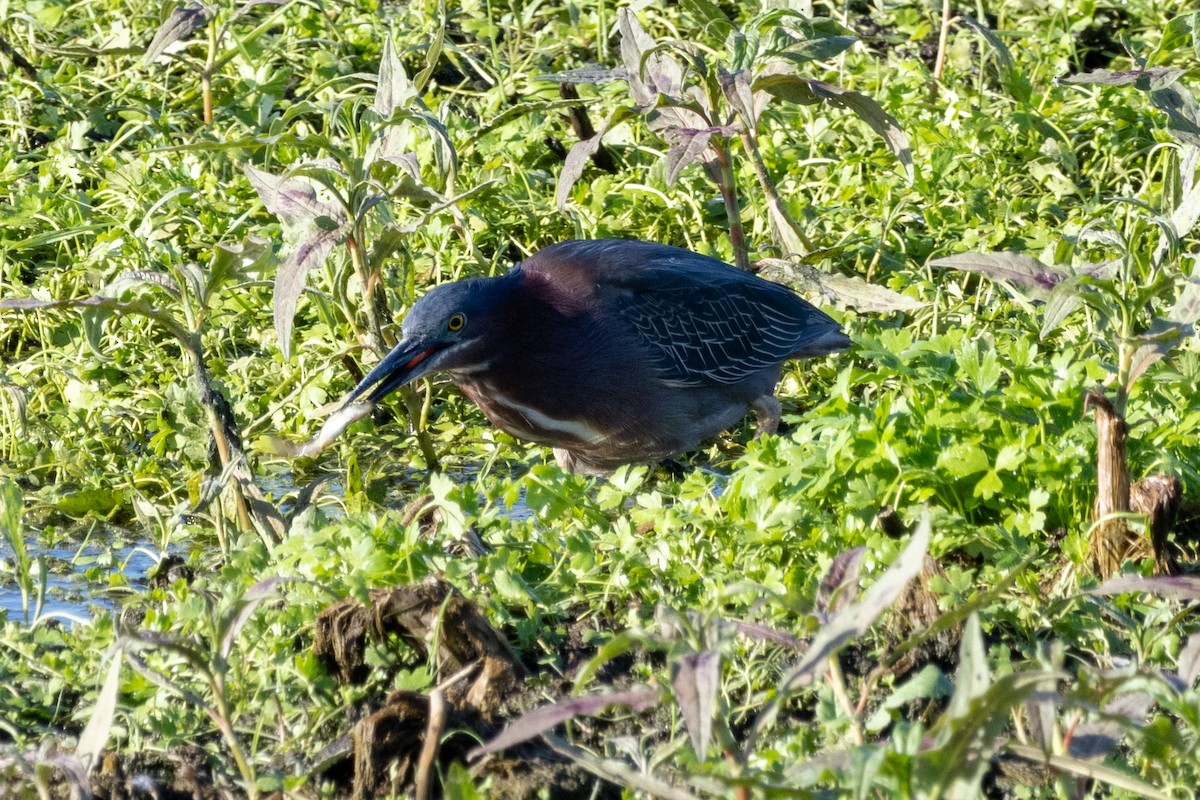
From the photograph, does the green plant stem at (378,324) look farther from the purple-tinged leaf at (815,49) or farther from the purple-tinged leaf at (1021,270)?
the purple-tinged leaf at (1021,270)

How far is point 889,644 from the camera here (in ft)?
11.2

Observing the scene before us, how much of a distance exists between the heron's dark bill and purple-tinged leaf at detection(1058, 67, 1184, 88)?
198cm

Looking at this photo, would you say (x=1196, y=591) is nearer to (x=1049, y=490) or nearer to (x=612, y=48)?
(x=1049, y=490)

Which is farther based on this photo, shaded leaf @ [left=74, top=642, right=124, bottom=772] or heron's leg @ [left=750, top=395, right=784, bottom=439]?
heron's leg @ [left=750, top=395, right=784, bottom=439]

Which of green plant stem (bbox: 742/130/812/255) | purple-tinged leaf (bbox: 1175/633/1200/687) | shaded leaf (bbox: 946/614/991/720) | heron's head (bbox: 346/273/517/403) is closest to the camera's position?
shaded leaf (bbox: 946/614/991/720)

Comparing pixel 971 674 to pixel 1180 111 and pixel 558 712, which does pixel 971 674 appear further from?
pixel 1180 111

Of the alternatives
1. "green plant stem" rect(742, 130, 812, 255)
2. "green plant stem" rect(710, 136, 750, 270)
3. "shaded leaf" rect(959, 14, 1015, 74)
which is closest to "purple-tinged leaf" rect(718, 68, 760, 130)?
"green plant stem" rect(710, 136, 750, 270)

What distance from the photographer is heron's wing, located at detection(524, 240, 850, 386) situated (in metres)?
5.25

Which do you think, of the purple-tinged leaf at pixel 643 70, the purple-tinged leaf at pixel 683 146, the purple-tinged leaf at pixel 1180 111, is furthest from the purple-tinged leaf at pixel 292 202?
the purple-tinged leaf at pixel 1180 111

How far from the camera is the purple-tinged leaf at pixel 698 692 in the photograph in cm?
238

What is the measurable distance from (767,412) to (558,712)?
10.6 feet

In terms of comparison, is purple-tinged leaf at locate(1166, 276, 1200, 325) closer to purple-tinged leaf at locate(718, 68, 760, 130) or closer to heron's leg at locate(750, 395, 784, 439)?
purple-tinged leaf at locate(718, 68, 760, 130)

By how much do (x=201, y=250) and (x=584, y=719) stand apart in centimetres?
349

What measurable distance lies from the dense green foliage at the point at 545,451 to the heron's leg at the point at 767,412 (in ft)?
0.36
